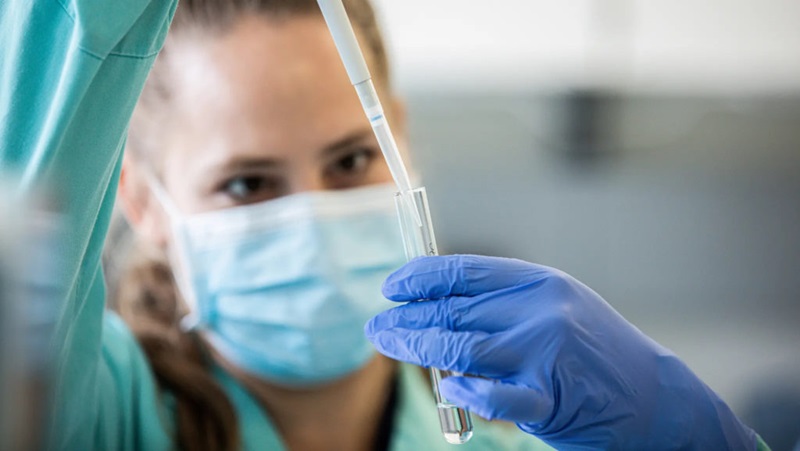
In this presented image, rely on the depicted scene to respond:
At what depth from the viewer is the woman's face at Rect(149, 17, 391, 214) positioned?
3.47ft

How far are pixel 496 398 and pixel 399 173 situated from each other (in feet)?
0.81

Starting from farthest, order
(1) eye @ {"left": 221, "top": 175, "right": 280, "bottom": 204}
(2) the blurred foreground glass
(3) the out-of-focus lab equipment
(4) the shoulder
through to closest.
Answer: (1) eye @ {"left": 221, "top": 175, "right": 280, "bottom": 204}
(4) the shoulder
(3) the out-of-focus lab equipment
(2) the blurred foreground glass

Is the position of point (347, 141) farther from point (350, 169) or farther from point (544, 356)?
point (544, 356)

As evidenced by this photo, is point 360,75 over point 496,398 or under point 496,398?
over

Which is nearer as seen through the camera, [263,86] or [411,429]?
[263,86]

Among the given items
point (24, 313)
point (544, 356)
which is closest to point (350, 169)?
point (544, 356)

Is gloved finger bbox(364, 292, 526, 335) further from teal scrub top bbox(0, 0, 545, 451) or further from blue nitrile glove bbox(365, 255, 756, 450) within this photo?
teal scrub top bbox(0, 0, 545, 451)

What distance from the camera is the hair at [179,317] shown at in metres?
1.09

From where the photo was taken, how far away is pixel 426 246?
2.61 feet

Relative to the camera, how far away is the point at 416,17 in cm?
269

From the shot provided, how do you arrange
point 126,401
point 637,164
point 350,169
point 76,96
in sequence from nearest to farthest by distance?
point 76,96, point 126,401, point 350,169, point 637,164

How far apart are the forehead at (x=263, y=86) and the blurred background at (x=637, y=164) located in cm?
162

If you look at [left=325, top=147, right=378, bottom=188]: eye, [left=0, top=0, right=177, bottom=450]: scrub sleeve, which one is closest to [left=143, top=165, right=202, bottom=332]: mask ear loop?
[left=325, top=147, right=378, bottom=188]: eye

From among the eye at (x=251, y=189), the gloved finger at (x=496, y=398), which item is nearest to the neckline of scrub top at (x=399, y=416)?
the eye at (x=251, y=189)
